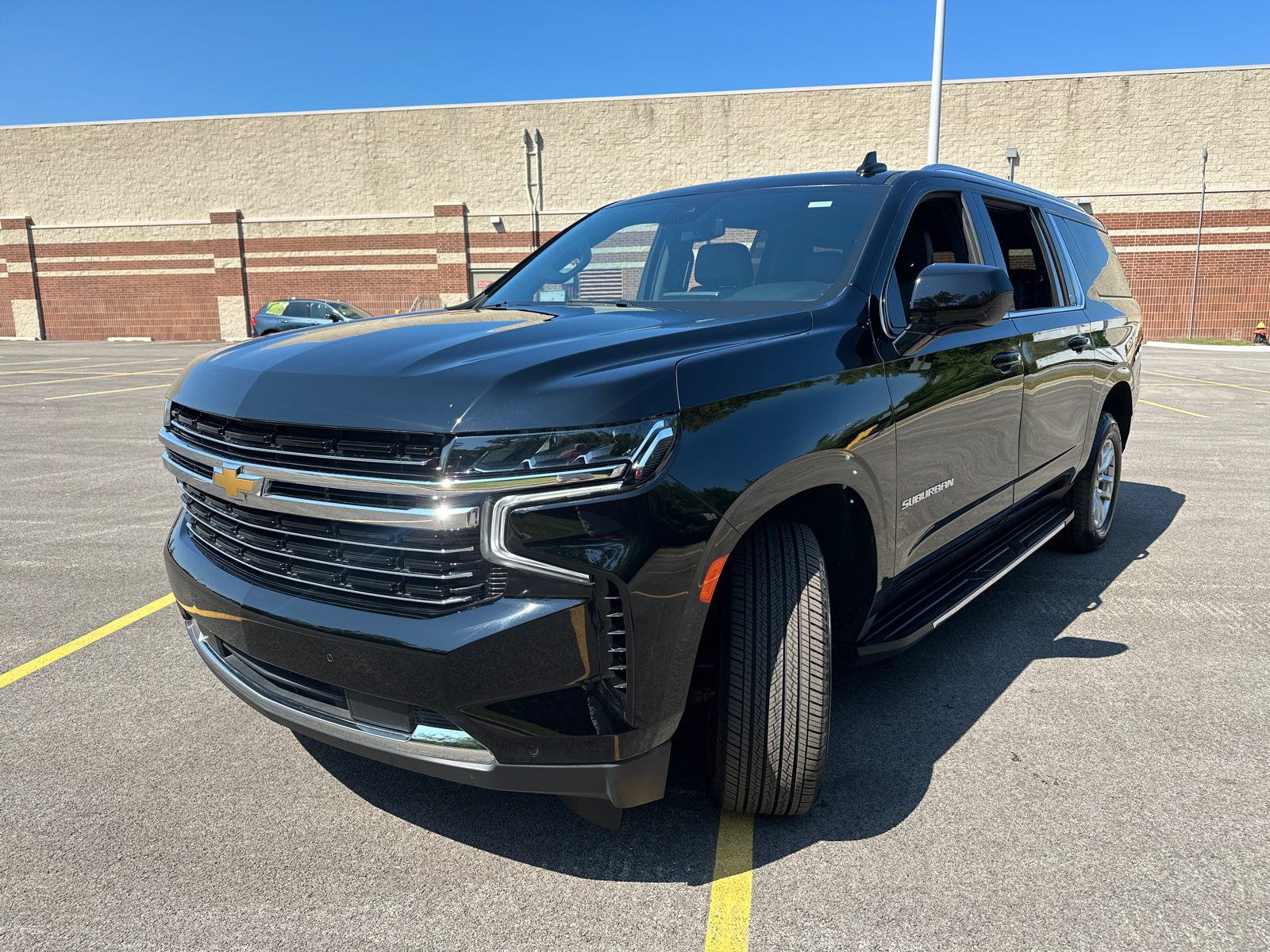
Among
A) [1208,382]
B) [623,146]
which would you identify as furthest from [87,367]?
[1208,382]

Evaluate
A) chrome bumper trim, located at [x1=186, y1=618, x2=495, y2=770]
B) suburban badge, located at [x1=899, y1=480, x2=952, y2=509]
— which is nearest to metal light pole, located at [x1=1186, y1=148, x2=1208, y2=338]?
suburban badge, located at [x1=899, y1=480, x2=952, y2=509]

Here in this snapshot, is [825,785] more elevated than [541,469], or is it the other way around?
[541,469]

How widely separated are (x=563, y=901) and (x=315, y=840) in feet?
2.53

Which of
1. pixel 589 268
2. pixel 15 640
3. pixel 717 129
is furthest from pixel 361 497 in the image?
pixel 717 129

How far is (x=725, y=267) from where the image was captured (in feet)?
10.9

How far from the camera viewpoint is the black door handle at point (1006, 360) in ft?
11.4

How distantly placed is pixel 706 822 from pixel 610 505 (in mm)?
1211

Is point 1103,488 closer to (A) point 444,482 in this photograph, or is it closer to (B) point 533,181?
(A) point 444,482

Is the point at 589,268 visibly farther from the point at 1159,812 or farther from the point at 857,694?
the point at 1159,812

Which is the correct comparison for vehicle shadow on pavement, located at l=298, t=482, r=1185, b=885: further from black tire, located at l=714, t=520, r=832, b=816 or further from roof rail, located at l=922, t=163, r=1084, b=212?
roof rail, located at l=922, t=163, r=1084, b=212

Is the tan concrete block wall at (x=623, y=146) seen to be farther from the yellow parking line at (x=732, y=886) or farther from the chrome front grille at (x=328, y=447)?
the chrome front grille at (x=328, y=447)

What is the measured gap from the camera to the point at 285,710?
7.51 feet

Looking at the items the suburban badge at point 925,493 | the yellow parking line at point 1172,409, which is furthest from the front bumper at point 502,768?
the yellow parking line at point 1172,409

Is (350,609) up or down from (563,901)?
up
